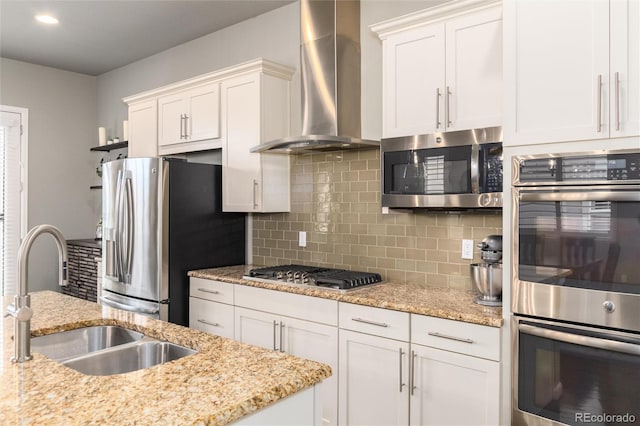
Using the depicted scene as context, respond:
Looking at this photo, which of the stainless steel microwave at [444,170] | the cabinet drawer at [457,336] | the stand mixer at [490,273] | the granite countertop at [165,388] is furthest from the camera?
the stainless steel microwave at [444,170]

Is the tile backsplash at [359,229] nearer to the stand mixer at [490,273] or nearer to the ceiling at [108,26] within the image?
the stand mixer at [490,273]

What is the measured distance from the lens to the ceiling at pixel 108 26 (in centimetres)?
389

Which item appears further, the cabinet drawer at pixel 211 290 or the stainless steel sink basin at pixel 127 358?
the cabinet drawer at pixel 211 290

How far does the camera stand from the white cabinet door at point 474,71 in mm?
2533

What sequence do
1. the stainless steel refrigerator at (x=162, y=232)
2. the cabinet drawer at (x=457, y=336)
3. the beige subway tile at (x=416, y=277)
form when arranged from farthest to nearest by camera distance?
the stainless steel refrigerator at (x=162, y=232) → the beige subway tile at (x=416, y=277) → the cabinet drawer at (x=457, y=336)

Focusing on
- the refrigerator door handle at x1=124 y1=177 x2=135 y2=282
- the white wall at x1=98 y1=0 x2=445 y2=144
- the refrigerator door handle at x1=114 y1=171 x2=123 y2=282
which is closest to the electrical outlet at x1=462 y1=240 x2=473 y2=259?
the white wall at x1=98 y1=0 x2=445 y2=144

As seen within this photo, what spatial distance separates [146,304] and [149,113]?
1.87 m

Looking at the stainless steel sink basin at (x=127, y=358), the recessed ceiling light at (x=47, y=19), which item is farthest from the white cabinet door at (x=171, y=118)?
the stainless steel sink basin at (x=127, y=358)

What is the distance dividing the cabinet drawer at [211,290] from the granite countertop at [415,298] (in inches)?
3.7

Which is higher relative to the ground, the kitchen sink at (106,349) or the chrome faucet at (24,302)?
the chrome faucet at (24,302)

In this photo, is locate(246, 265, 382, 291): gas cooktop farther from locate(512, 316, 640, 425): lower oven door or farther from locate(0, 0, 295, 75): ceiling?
locate(0, 0, 295, 75): ceiling

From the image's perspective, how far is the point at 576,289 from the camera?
1.97m

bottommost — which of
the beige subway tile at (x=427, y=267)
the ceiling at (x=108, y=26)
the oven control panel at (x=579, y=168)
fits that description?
the beige subway tile at (x=427, y=267)

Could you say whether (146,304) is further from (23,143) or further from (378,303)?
(23,143)
